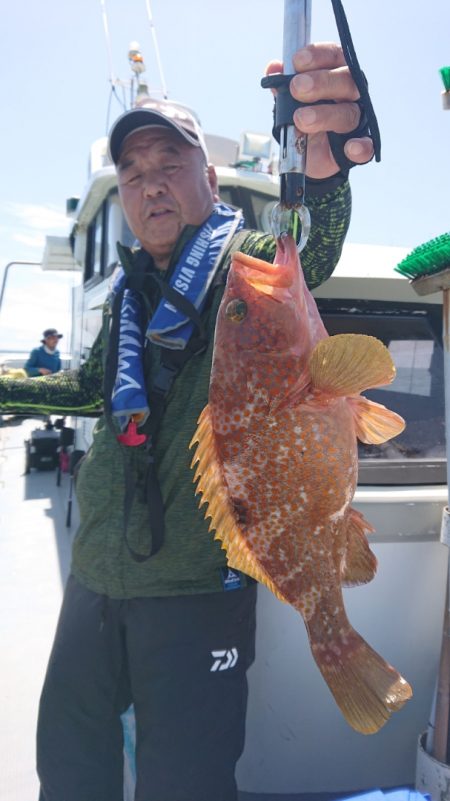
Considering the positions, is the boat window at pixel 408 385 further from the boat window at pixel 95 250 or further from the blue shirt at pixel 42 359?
the blue shirt at pixel 42 359

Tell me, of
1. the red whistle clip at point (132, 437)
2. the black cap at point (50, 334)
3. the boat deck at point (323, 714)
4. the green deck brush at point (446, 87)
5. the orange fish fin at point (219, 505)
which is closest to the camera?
the orange fish fin at point (219, 505)

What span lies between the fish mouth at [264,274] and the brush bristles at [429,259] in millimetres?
850

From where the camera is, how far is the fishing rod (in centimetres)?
104

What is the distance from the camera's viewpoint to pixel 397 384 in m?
2.57

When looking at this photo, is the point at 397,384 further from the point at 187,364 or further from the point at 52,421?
the point at 52,421

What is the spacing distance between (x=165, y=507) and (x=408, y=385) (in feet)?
4.60

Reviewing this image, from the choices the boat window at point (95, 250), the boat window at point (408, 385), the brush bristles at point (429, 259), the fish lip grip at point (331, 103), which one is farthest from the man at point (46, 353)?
the fish lip grip at point (331, 103)

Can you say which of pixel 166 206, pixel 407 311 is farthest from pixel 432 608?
pixel 166 206

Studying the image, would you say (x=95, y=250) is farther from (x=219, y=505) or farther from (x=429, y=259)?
(x=219, y=505)

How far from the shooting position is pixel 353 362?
3.42ft

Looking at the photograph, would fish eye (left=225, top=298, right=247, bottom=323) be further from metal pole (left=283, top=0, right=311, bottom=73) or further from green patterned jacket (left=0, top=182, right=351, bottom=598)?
metal pole (left=283, top=0, right=311, bottom=73)

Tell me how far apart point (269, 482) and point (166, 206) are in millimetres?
1174

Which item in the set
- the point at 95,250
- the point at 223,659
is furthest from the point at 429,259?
the point at 95,250

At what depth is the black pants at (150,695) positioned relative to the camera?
164 centimetres
